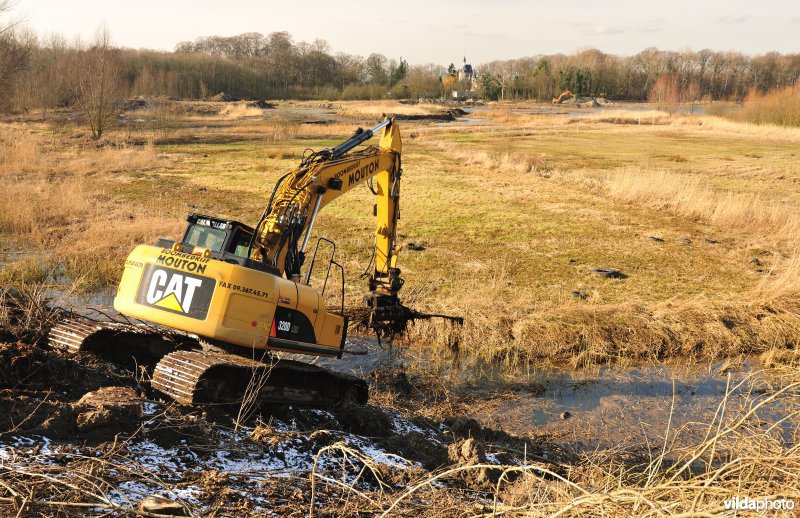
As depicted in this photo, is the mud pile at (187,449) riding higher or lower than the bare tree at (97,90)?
lower

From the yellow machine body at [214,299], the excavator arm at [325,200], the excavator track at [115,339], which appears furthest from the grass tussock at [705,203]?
the excavator track at [115,339]

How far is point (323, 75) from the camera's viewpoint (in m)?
131

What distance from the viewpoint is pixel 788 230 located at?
67.9 ft

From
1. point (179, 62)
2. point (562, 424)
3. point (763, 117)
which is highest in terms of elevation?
point (179, 62)

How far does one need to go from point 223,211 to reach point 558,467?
16503 mm

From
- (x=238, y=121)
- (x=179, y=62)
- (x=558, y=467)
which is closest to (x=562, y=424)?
(x=558, y=467)

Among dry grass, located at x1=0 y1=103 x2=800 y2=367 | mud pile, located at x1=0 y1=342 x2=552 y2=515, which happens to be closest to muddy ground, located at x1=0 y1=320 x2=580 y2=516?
mud pile, located at x1=0 y1=342 x2=552 y2=515

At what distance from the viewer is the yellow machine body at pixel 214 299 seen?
25.4 feet

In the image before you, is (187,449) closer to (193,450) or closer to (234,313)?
(193,450)

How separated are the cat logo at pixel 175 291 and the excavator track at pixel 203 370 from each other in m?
0.50

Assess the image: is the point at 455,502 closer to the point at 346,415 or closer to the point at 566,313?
the point at 346,415

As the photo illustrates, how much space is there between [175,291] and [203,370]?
3.51 feet

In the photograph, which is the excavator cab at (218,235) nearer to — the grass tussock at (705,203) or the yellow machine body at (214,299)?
the yellow machine body at (214,299)

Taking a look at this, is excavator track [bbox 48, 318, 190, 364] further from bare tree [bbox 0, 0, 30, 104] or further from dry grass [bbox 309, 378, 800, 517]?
bare tree [bbox 0, 0, 30, 104]
